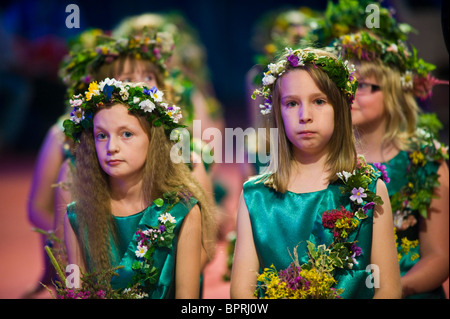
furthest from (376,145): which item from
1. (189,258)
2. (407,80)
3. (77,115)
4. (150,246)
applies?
(77,115)

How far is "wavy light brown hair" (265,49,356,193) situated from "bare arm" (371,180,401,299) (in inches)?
9.8

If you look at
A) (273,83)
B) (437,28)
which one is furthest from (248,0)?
(273,83)

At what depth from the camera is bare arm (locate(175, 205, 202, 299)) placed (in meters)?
2.67

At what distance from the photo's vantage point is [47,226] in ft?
13.8

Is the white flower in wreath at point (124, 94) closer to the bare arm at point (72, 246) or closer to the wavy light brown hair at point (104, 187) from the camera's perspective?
the wavy light brown hair at point (104, 187)

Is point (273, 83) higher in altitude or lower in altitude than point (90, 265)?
higher

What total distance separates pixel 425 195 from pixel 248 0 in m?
9.71

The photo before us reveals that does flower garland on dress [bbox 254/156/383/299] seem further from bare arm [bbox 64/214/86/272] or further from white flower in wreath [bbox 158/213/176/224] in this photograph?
bare arm [bbox 64/214/86/272]

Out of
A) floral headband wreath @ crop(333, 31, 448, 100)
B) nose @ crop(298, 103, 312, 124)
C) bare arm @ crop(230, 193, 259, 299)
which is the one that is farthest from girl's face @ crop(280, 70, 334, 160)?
floral headband wreath @ crop(333, 31, 448, 100)

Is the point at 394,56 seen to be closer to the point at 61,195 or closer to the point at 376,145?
the point at 376,145

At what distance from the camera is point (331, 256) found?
2562mm

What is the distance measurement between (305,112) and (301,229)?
0.52 metres

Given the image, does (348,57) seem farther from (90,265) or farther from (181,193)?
(90,265)

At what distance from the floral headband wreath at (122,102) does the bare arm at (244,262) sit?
1.75 ft
